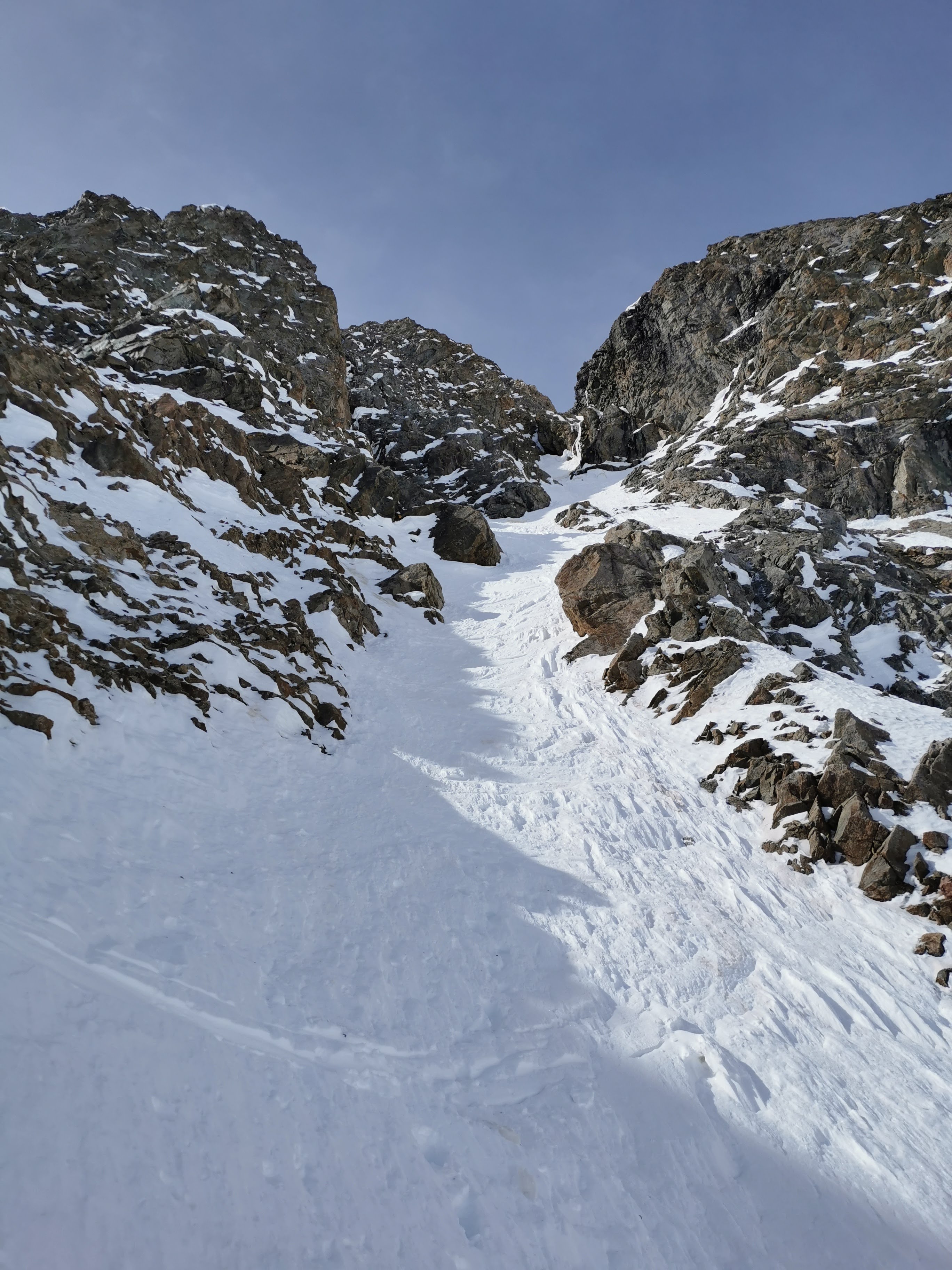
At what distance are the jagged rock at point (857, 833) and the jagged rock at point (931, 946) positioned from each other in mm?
1217

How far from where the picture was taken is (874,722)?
1074cm

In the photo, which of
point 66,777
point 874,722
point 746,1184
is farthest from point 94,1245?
point 874,722

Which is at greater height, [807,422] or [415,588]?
[807,422]

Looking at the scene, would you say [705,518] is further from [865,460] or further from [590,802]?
[590,802]

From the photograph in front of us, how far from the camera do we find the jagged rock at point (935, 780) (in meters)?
8.79

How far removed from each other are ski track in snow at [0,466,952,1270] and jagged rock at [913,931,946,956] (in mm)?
242

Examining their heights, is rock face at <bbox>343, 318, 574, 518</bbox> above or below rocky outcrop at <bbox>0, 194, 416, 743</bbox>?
above

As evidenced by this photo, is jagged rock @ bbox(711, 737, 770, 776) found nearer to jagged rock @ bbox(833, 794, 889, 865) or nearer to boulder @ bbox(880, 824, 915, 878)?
jagged rock @ bbox(833, 794, 889, 865)

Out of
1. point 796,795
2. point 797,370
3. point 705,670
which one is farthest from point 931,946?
point 797,370

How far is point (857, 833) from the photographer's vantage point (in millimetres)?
8828

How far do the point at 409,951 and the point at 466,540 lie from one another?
31.3 meters

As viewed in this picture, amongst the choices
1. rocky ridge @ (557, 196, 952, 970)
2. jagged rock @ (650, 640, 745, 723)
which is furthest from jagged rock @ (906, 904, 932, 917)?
jagged rock @ (650, 640, 745, 723)

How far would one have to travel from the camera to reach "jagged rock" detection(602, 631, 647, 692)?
15453 millimetres

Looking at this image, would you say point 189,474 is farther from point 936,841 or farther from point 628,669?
point 936,841
